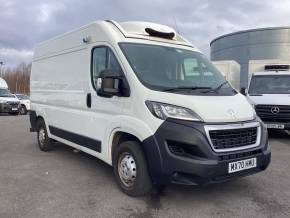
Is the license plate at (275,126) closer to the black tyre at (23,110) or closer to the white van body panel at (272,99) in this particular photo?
the white van body panel at (272,99)

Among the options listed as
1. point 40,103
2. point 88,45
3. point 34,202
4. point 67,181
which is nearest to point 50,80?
point 40,103

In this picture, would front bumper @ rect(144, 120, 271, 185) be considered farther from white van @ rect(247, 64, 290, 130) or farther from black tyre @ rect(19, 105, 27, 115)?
black tyre @ rect(19, 105, 27, 115)

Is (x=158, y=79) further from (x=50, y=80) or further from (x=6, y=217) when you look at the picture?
(x=50, y=80)

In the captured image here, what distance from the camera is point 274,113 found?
10609 millimetres

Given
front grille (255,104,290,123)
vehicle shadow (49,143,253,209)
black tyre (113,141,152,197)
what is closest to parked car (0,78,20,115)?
front grille (255,104,290,123)

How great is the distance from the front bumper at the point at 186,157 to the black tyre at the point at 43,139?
446 cm

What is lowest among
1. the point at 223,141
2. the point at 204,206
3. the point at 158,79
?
the point at 204,206

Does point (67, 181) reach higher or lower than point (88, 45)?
lower

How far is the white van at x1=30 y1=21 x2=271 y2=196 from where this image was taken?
453cm

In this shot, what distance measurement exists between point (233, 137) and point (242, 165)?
38 cm

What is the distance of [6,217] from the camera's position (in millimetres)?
4414

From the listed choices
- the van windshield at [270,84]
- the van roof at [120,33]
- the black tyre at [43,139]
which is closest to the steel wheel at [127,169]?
the van roof at [120,33]

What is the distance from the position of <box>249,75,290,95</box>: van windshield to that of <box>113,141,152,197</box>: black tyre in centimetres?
759

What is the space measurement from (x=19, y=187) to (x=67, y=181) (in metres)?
0.76
